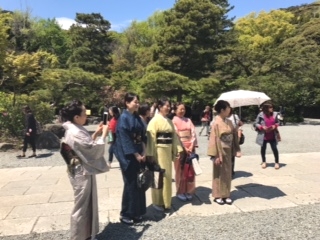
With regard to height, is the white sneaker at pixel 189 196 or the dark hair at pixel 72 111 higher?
the dark hair at pixel 72 111

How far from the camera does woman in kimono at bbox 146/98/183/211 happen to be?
443 centimetres

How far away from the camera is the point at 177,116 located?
511cm

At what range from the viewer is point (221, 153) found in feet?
15.5

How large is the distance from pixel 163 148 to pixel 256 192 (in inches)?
78.2

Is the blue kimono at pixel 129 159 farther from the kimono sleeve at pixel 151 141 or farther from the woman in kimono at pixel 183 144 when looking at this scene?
the woman in kimono at pixel 183 144

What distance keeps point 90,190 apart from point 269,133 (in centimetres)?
494

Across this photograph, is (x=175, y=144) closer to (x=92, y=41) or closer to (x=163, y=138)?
(x=163, y=138)

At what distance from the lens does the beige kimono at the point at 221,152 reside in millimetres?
4746

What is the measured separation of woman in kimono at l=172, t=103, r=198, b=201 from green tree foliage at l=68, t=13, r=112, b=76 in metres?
23.9

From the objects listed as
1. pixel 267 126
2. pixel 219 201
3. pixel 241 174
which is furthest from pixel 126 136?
pixel 267 126

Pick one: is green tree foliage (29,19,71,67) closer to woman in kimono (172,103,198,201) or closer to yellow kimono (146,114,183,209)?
woman in kimono (172,103,198,201)

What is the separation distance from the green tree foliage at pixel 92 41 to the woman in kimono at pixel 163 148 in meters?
24.4

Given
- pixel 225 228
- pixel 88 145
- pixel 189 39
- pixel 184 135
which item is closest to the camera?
pixel 88 145

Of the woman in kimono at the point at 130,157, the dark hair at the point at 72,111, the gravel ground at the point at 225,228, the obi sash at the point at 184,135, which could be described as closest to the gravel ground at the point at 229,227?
the gravel ground at the point at 225,228
